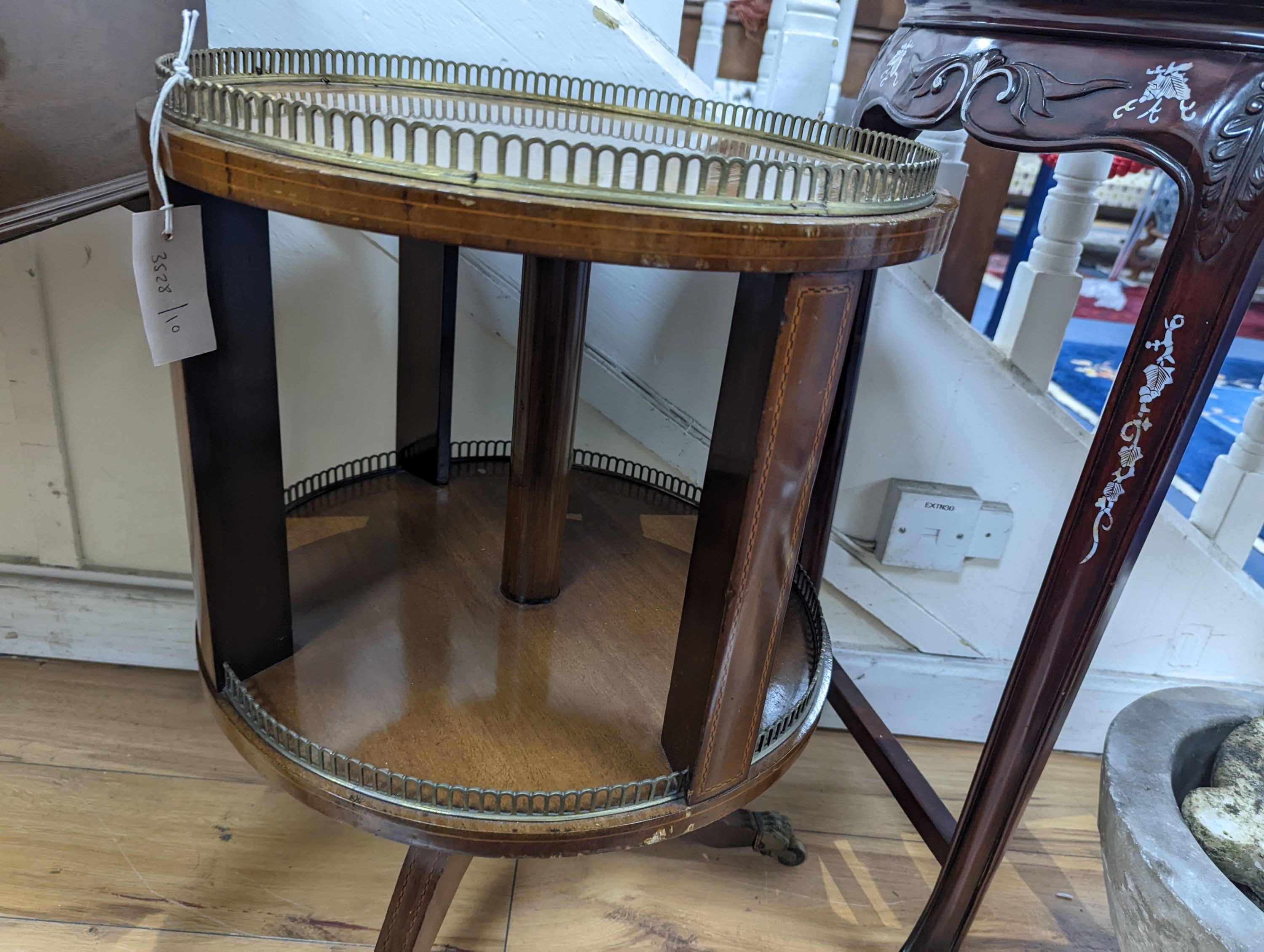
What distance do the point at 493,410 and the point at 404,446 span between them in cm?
12

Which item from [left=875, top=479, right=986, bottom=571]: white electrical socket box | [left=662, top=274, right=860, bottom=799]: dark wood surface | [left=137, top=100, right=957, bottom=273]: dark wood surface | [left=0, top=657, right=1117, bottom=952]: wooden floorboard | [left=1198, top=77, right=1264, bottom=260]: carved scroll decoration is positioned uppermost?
[left=1198, top=77, right=1264, bottom=260]: carved scroll decoration

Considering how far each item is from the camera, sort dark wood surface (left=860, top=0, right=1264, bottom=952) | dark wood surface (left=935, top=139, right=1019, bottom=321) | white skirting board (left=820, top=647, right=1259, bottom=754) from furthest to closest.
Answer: dark wood surface (left=935, top=139, right=1019, bottom=321) < white skirting board (left=820, top=647, right=1259, bottom=754) < dark wood surface (left=860, top=0, right=1264, bottom=952)

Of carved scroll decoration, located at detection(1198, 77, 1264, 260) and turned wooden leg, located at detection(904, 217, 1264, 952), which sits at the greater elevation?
carved scroll decoration, located at detection(1198, 77, 1264, 260)

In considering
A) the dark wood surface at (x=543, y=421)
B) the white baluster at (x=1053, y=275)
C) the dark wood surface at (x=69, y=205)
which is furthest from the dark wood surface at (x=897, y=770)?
the dark wood surface at (x=69, y=205)

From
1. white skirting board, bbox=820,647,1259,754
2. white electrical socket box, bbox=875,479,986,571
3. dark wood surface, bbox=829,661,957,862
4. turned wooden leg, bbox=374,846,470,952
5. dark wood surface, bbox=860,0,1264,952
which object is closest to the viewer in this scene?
dark wood surface, bbox=860,0,1264,952

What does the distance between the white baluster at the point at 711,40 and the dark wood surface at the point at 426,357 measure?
371 mm

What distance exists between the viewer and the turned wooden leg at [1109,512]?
0.50 meters

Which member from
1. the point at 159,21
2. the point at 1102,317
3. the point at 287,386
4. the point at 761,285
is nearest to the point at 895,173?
the point at 761,285

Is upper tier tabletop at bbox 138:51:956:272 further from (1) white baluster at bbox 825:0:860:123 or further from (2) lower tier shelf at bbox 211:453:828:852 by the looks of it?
(1) white baluster at bbox 825:0:860:123

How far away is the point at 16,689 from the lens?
3.34 ft

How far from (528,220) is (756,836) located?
0.73m

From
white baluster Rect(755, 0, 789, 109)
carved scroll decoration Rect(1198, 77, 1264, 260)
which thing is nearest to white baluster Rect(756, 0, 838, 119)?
white baluster Rect(755, 0, 789, 109)

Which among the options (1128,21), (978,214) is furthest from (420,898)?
(978,214)

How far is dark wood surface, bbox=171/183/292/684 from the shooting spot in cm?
50
